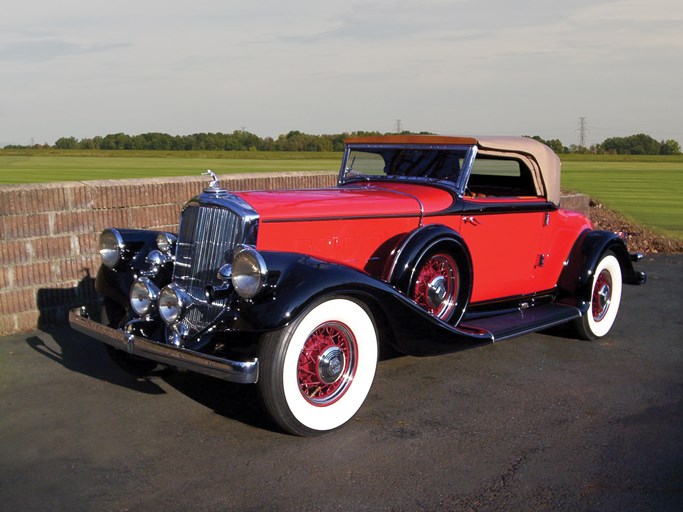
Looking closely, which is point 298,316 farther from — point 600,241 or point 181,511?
point 600,241

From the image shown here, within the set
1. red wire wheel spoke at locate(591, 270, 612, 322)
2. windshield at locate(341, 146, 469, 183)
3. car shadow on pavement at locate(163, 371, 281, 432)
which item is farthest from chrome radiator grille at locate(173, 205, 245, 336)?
red wire wheel spoke at locate(591, 270, 612, 322)

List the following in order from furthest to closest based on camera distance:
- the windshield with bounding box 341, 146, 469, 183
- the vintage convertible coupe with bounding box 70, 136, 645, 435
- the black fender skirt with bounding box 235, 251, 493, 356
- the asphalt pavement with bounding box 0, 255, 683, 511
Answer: the windshield with bounding box 341, 146, 469, 183, the vintage convertible coupe with bounding box 70, 136, 645, 435, the black fender skirt with bounding box 235, 251, 493, 356, the asphalt pavement with bounding box 0, 255, 683, 511

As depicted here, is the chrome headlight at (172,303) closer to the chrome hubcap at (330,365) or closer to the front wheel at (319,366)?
the front wheel at (319,366)

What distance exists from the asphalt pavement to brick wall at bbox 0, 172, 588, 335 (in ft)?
1.71

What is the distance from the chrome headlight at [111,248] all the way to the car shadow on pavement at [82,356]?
793mm

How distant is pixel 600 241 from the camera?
6.66m

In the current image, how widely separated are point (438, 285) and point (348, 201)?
0.88 meters

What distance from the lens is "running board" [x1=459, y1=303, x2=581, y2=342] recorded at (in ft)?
18.1

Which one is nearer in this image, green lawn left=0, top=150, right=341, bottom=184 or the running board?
the running board

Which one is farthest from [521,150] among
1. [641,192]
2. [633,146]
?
[633,146]

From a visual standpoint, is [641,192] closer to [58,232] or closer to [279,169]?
[279,169]

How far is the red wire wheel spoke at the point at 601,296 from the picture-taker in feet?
22.0

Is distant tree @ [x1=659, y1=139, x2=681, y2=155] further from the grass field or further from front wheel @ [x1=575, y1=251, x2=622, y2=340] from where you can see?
front wheel @ [x1=575, y1=251, x2=622, y2=340]

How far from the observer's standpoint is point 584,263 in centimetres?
654
